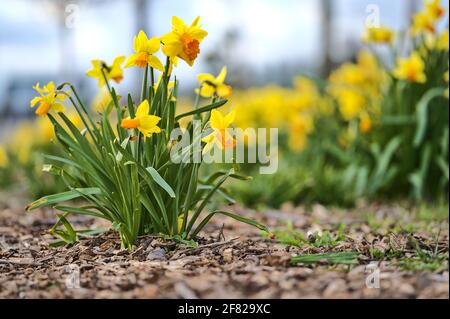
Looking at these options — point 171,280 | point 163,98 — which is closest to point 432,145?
point 163,98

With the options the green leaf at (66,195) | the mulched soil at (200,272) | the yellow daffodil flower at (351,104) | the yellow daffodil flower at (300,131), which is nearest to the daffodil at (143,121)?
the green leaf at (66,195)

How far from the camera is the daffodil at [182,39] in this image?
2.26 metres

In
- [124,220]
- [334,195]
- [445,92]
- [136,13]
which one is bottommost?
[334,195]

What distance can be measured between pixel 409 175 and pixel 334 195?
548mm

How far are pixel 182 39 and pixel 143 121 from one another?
34cm

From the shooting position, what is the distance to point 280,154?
19.7 ft

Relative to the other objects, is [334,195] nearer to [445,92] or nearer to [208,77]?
[445,92]

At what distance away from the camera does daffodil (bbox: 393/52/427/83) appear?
4.20 m

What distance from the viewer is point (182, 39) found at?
2264mm

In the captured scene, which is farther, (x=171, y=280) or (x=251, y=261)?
(x=251, y=261)

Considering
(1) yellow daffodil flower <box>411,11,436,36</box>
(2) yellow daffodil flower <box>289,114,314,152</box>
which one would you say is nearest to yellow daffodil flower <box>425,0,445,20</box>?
(1) yellow daffodil flower <box>411,11,436,36</box>

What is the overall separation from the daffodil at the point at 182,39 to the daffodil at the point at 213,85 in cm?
27

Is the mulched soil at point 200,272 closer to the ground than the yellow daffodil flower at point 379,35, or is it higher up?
closer to the ground

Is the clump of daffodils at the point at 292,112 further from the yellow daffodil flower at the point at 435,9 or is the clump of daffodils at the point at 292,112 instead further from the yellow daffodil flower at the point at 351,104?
the yellow daffodil flower at the point at 435,9
